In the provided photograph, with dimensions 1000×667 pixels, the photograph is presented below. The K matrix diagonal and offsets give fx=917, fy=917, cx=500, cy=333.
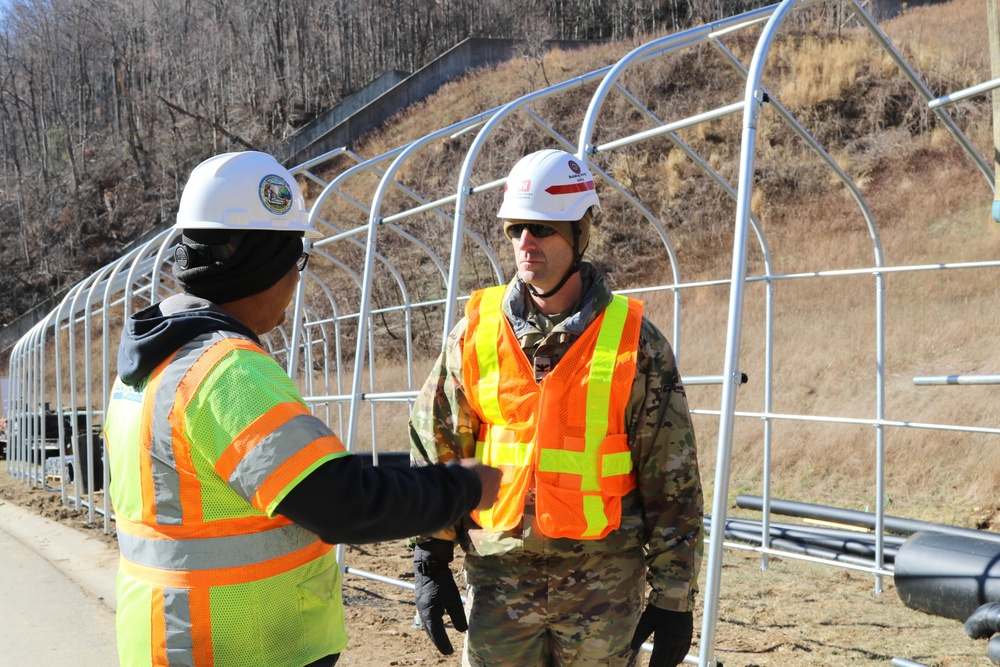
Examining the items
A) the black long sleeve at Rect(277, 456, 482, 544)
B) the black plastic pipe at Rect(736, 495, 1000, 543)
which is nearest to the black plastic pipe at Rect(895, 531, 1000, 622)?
the black plastic pipe at Rect(736, 495, 1000, 543)

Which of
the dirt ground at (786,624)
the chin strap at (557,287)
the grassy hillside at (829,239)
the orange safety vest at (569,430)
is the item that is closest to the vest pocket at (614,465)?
the orange safety vest at (569,430)

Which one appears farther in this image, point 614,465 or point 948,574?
point 948,574

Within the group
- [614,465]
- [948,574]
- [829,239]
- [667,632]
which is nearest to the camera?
[667,632]

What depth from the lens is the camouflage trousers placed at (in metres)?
2.66

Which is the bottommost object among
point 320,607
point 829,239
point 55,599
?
point 55,599

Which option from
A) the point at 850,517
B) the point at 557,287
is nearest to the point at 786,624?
the point at 850,517

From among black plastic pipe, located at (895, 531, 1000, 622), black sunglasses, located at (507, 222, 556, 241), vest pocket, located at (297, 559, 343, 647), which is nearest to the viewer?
vest pocket, located at (297, 559, 343, 647)

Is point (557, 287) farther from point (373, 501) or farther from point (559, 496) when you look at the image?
point (373, 501)

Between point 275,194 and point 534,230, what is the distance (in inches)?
40.0

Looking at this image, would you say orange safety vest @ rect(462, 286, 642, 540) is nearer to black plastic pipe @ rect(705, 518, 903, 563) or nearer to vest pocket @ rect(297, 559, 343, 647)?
vest pocket @ rect(297, 559, 343, 647)

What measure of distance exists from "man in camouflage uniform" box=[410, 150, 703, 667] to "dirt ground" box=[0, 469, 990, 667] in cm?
230

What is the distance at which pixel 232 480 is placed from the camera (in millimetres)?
1757

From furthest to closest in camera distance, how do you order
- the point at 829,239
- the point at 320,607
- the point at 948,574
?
the point at 829,239
the point at 948,574
the point at 320,607

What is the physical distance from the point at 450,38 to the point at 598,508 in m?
41.3
